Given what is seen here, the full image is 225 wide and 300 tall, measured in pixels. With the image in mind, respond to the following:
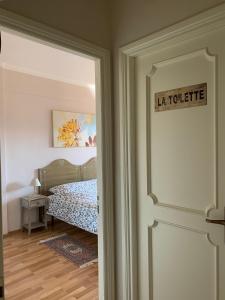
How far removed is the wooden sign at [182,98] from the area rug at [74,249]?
2.17 m

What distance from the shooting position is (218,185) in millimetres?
1229

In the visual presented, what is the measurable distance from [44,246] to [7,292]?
102 centimetres

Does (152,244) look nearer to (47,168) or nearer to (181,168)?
(181,168)

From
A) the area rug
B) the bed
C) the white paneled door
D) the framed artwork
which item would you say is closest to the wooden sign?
the white paneled door

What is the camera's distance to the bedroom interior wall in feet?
12.4

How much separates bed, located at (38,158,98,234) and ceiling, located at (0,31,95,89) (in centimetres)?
161

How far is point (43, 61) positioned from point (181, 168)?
302 cm

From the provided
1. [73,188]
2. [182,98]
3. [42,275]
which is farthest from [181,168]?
[73,188]

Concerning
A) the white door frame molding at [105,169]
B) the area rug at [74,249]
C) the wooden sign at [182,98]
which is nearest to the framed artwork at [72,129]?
the area rug at [74,249]

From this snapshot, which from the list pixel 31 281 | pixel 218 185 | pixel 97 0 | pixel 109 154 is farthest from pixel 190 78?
pixel 31 281

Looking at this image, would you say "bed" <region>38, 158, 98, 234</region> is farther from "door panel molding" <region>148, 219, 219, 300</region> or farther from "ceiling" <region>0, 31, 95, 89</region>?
"ceiling" <region>0, 31, 95, 89</region>

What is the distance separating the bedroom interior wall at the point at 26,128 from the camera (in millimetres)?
3777

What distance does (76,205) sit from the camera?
3.41m

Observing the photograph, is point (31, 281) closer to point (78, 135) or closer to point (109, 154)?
point (109, 154)
